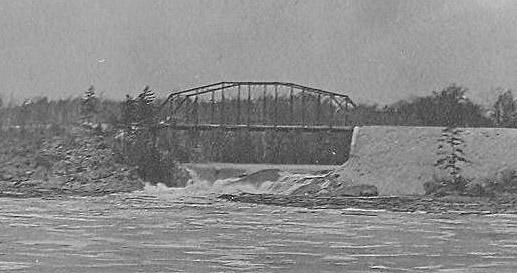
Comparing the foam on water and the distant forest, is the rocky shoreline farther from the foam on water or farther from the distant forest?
the distant forest

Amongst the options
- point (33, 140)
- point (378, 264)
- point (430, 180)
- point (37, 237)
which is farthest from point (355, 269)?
point (33, 140)

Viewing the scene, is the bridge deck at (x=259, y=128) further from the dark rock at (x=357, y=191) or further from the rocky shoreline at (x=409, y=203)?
the rocky shoreline at (x=409, y=203)

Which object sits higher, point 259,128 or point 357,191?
point 259,128

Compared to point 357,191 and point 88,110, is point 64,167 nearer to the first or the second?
point 88,110

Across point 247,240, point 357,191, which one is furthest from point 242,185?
point 247,240

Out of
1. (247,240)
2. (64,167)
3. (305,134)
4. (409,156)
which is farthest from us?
(305,134)

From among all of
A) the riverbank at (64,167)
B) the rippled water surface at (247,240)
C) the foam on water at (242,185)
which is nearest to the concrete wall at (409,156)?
the foam on water at (242,185)
